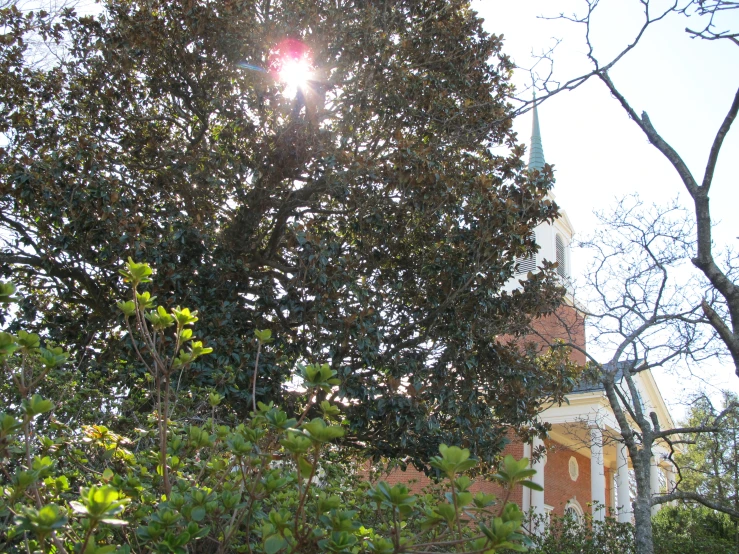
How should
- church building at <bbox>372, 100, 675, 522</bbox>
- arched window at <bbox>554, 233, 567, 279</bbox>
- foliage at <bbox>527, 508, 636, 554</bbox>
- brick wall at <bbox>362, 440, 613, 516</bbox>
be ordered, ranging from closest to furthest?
1. foliage at <bbox>527, 508, 636, 554</bbox>
2. church building at <bbox>372, 100, 675, 522</bbox>
3. brick wall at <bbox>362, 440, 613, 516</bbox>
4. arched window at <bbox>554, 233, 567, 279</bbox>

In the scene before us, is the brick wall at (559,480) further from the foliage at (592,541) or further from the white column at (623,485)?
the foliage at (592,541)

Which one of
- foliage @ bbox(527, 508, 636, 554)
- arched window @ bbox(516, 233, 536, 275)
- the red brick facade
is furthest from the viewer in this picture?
the red brick facade

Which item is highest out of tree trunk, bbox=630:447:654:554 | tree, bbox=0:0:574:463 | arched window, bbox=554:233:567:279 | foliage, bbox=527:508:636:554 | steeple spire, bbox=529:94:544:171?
steeple spire, bbox=529:94:544:171

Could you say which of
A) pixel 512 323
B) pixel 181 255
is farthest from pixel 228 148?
pixel 512 323

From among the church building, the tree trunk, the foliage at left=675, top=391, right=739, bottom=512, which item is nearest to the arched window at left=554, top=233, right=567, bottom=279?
the church building

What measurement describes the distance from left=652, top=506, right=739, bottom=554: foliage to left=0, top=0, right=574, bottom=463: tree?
256 inches

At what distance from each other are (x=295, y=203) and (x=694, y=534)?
1169 centimetres

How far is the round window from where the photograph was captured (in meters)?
21.9

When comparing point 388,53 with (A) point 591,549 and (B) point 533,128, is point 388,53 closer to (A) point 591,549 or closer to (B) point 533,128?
(A) point 591,549

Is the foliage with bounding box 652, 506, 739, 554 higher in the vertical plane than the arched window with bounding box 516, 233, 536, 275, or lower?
lower

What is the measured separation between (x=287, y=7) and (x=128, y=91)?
8.59 feet

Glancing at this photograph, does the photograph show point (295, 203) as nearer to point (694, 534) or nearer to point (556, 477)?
point (694, 534)

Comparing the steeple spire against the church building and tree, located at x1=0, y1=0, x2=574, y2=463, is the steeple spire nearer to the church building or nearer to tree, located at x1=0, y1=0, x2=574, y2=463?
the church building

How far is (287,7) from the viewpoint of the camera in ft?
26.1
